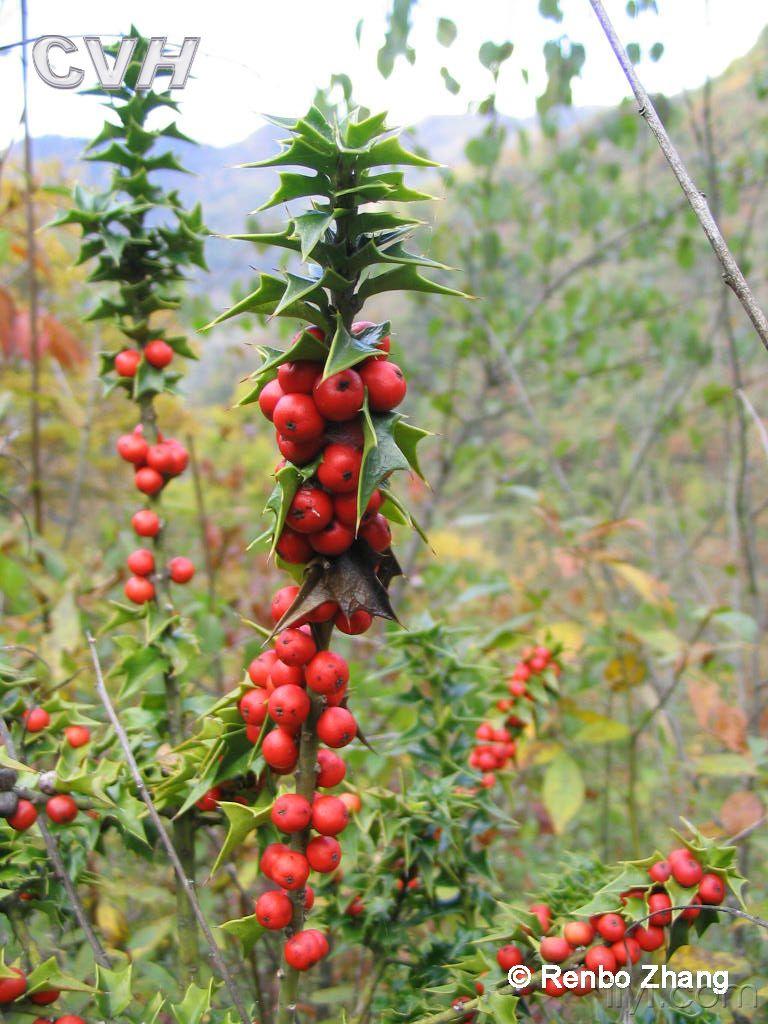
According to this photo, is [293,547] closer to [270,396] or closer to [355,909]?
[270,396]

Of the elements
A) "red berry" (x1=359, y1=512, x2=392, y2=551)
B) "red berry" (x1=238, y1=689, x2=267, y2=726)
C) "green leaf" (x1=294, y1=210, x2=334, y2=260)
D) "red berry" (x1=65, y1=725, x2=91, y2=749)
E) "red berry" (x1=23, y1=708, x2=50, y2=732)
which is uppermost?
"green leaf" (x1=294, y1=210, x2=334, y2=260)

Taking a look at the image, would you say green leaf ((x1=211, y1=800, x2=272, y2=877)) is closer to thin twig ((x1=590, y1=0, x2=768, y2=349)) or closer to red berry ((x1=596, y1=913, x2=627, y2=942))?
red berry ((x1=596, y1=913, x2=627, y2=942))

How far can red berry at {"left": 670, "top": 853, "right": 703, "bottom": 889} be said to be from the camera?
106 centimetres

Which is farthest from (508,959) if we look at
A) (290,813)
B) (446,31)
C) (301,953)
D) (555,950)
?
(446,31)

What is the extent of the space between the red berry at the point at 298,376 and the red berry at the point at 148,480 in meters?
0.59

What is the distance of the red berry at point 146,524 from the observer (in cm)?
140

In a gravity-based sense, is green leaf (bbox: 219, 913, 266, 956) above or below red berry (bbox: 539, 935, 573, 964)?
above

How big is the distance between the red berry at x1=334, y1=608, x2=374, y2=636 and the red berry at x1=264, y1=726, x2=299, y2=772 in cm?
15

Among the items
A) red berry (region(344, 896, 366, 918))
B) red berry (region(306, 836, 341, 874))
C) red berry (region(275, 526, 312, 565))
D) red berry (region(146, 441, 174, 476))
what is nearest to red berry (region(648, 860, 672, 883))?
red berry (region(306, 836, 341, 874))

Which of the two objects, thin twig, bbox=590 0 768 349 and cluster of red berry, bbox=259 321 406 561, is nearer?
cluster of red berry, bbox=259 321 406 561

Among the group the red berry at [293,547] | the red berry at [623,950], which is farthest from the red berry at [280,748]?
the red berry at [623,950]

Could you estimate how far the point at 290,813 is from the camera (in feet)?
3.04

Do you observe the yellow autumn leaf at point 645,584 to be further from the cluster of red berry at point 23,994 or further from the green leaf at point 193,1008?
the cluster of red berry at point 23,994

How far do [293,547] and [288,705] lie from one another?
0.62ft
